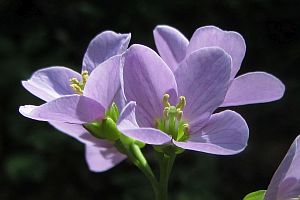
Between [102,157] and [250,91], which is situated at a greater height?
[250,91]

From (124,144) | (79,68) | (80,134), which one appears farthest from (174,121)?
(79,68)

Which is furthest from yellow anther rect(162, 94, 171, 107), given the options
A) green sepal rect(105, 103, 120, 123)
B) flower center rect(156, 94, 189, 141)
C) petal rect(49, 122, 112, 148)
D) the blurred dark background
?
the blurred dark background

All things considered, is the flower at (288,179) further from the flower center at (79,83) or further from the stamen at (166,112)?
the flower center at (79,83)

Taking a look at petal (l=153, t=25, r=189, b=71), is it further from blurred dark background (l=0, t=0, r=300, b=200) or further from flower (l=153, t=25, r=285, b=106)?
blurred dark background (l=0, t=0, r=300, b=200)

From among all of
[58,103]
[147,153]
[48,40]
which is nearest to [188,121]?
[58,103]

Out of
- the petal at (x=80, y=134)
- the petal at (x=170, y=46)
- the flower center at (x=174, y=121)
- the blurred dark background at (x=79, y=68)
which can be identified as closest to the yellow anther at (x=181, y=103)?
the flower center at (x=174, y=121)

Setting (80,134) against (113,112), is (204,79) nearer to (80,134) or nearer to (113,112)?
(113,112)
